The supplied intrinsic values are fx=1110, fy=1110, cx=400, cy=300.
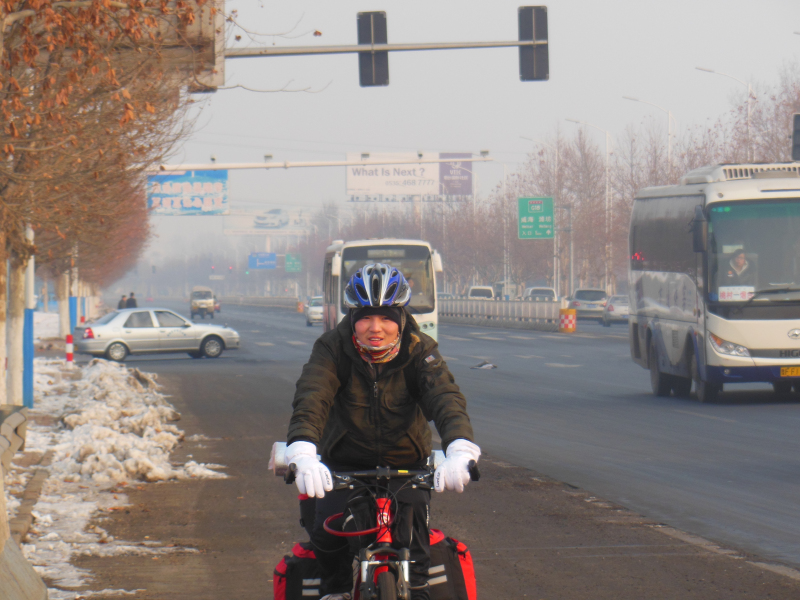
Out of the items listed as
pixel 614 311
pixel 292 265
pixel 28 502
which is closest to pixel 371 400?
pixel 28 502

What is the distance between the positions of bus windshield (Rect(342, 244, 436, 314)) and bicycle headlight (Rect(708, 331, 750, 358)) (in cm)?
985

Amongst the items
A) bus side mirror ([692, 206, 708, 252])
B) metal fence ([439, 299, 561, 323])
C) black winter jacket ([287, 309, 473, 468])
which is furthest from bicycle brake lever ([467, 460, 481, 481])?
metal fence ([439, 299, 561, 323])

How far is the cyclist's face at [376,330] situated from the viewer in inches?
Result: 159

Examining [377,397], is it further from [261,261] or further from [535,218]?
[261,261]

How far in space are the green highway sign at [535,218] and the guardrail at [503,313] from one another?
377 centimetres

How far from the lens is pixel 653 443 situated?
41.1 feet

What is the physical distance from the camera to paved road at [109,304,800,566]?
8.31 m

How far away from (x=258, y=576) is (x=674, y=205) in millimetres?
14176

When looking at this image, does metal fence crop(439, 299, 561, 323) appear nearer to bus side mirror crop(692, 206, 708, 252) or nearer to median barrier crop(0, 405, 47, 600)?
bus side mirror crop(692, 206, 708, 252)

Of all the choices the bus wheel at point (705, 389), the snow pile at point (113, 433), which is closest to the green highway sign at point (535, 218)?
the snow pile at point (113, 433)

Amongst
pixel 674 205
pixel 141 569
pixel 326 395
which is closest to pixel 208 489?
pixel 141 569

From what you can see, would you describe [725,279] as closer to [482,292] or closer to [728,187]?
[728,187]

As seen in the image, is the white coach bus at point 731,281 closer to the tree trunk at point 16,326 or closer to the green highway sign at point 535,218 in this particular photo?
the tree trunk at point 16,326

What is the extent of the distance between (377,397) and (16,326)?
1392 cm
